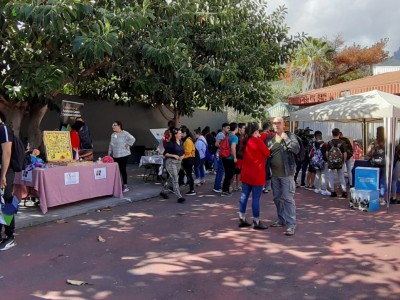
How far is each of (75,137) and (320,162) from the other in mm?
6047

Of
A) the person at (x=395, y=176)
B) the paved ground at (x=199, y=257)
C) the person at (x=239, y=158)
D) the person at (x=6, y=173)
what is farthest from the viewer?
the person at (x=239, y=158)

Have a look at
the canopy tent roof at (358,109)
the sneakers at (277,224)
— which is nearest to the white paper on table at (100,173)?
the sneakers at (277,224)

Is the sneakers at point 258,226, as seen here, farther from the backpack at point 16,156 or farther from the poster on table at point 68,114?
the poster on table at point 68,114

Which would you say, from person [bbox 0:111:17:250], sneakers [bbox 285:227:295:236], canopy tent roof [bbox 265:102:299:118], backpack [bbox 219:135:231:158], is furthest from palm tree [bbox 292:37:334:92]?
person [bbox 0:111:17:250]

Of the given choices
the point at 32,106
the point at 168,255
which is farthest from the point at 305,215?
the point at 32,106

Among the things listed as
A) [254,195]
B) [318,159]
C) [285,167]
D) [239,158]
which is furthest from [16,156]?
[318,159]

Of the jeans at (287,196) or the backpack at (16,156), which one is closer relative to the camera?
the backpack at (16,156)

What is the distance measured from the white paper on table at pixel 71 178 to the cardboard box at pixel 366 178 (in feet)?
19.5

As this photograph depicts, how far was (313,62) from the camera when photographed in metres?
31.8

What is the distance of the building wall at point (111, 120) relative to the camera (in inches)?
550

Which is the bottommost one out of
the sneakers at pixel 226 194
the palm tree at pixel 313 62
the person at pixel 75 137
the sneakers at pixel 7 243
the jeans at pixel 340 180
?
the sneakers at pixel 7 243

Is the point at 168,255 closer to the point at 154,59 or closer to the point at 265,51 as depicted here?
the point at 154,59

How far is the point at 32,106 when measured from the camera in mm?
11086

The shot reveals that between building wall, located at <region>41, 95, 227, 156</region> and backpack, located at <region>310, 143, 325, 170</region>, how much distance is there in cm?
809
